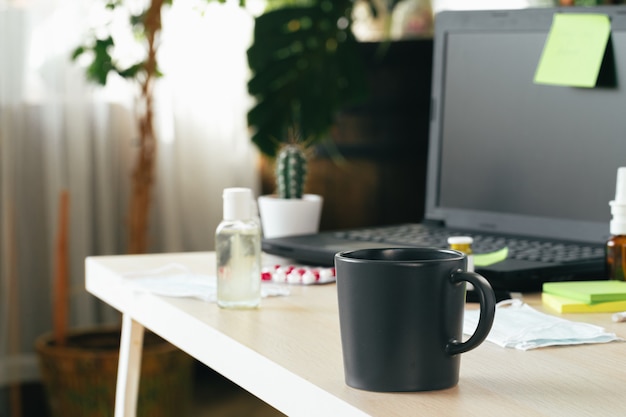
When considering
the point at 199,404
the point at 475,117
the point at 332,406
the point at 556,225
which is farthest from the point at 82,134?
the point at 332,406

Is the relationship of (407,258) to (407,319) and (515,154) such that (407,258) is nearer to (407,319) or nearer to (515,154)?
(407,319)

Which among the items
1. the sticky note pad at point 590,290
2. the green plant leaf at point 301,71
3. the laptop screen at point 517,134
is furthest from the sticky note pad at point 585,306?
the green plant leaf at point 301,71

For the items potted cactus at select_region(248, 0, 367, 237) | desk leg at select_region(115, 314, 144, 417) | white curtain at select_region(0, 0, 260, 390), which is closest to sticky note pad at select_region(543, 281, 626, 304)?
desk leg at select_region(115, 314, 144, 417)

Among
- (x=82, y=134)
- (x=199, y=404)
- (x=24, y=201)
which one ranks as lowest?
(x=199, y=404)

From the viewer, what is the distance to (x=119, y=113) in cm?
250

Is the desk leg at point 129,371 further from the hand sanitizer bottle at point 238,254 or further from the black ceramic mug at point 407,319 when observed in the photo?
the black ceramic mug at point 407,319

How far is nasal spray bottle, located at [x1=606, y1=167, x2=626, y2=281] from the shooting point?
0.85 m

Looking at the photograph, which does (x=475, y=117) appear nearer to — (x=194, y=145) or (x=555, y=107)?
(x=555, y=107)

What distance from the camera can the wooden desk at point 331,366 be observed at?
1.77 feet

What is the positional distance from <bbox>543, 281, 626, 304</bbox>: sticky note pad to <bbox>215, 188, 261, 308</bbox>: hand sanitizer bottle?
0.85ft

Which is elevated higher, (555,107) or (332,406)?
(555,107)

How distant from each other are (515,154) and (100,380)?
1197 mm

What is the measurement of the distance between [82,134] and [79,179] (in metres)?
0.11

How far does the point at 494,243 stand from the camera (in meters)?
1.06
